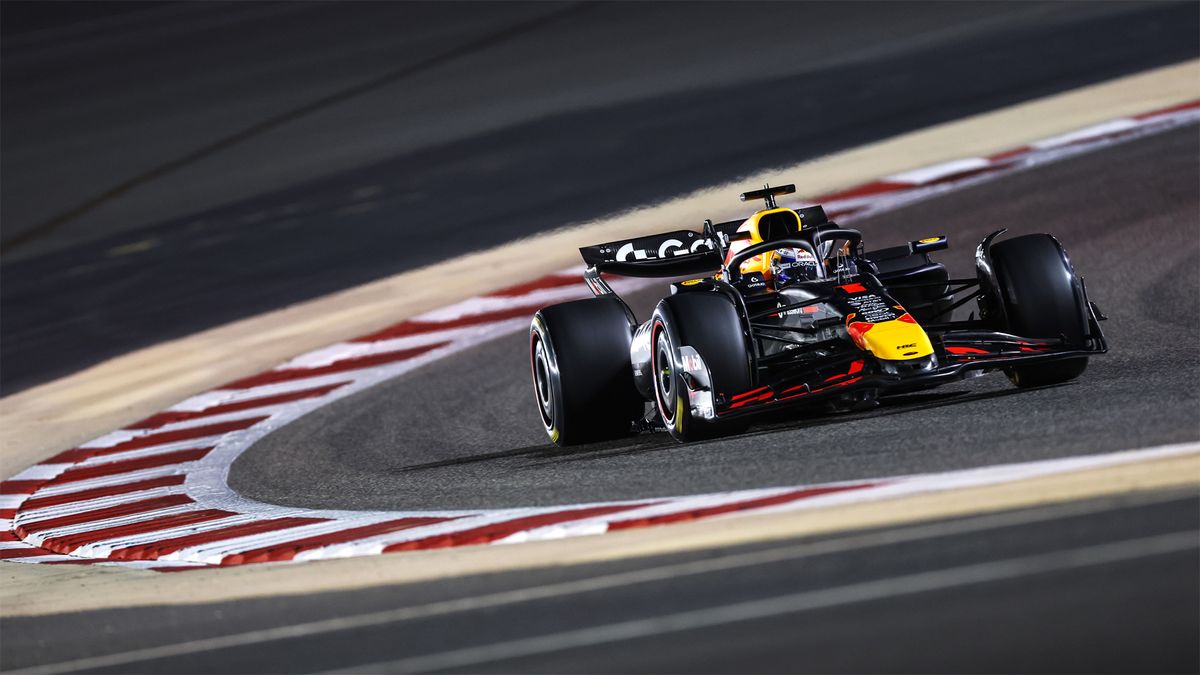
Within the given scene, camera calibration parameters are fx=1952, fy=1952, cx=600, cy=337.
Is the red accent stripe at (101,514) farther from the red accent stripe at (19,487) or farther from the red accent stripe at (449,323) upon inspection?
the red accent stripe at (449,323)

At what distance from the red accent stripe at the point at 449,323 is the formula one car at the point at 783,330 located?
3.20 metres

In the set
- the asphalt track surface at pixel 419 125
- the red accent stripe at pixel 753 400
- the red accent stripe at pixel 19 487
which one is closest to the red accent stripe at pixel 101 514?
the red accent stripe at pixel 19 487

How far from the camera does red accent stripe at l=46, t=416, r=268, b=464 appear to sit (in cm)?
1079

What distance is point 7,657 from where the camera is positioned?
586 cm

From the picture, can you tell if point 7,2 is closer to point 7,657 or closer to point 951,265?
point 951,265

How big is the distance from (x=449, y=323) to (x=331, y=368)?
38.1 inches

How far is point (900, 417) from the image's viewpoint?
7949 millimetres

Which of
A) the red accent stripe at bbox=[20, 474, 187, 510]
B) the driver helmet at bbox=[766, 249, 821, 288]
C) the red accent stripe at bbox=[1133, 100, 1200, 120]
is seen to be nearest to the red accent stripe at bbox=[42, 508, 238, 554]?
the red accent stripe at bbox=[20, 474, 187, 510]

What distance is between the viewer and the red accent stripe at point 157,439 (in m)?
10.8

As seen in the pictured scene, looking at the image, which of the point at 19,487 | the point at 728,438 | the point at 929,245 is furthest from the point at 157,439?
the point at 929,245

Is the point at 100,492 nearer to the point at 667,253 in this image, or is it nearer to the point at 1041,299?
the point at 667,253

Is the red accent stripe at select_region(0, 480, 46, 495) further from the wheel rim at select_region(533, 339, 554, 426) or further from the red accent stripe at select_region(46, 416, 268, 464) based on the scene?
the wheel rim at select_region(533, 339, 554, 426)

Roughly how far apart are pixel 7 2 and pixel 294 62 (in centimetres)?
651

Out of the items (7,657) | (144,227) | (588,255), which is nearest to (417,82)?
(144,227)
